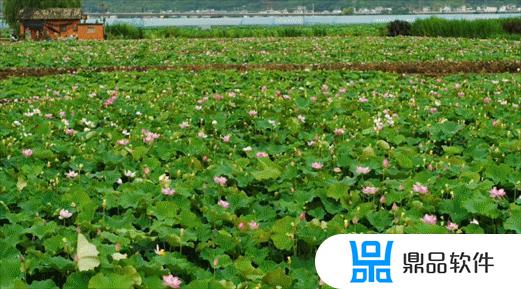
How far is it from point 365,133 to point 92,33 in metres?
31.1

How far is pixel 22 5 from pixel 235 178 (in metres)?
50.3

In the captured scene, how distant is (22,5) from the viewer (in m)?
51.0

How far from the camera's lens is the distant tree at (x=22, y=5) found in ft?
164

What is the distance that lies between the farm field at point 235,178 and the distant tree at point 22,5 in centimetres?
4228

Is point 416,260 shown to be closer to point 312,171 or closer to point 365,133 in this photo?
point 312,171

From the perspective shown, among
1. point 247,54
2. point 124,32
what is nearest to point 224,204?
point 247,54

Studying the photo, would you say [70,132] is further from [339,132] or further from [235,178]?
[339,132]

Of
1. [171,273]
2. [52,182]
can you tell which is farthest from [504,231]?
[52,182]

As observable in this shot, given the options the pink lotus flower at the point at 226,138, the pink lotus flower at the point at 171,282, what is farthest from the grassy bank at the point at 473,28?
the pink lotus flower at the point at 171,282

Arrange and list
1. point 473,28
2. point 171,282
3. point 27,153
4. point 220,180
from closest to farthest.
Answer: point 171,282 < point 220,180 < point 27,153 < point 473,28

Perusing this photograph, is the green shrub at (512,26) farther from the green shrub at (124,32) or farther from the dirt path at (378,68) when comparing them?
the dirt path at (378,68)

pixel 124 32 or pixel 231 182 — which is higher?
pixel 124 32

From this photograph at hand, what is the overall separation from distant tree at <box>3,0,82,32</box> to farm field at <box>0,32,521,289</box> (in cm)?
4228

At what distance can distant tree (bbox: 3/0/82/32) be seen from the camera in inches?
1972
